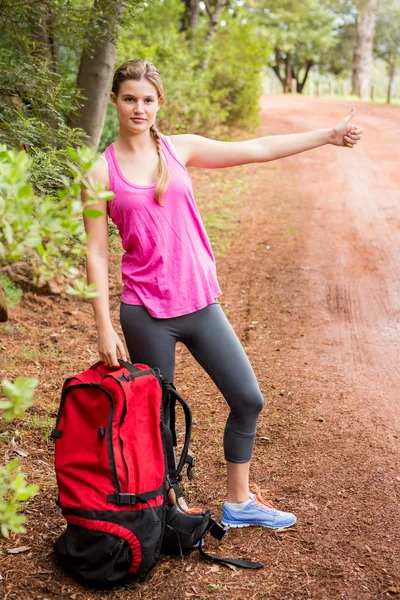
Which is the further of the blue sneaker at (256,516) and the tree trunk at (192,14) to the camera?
the tree trunk at (192,14)

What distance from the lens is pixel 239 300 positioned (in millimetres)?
7816

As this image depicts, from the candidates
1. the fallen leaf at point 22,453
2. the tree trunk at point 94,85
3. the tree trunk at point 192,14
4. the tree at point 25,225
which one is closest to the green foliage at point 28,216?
the tree at point 25,225

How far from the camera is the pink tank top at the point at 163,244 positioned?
10.0 ft

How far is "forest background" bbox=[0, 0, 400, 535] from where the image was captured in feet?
7.03

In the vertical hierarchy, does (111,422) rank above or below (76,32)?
below

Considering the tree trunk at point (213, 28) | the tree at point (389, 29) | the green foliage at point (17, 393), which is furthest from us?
the tree at point (389, 29)

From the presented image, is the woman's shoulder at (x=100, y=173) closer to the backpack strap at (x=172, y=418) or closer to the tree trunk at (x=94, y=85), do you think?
the backpack strap at (x=172, y=418)

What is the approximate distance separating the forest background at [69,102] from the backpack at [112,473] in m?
0.30

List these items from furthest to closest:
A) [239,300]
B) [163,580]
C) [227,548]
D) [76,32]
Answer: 1. [239,300]
2. [76,32]
3. [227,548]
4. [163,580]

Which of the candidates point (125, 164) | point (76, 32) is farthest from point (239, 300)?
point (125, 164)

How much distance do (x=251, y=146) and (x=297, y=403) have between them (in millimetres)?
2372

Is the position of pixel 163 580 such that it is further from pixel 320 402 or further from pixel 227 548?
pixel 320 402

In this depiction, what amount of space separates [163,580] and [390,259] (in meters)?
6.77

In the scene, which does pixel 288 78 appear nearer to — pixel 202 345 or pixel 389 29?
pixel 389 29
